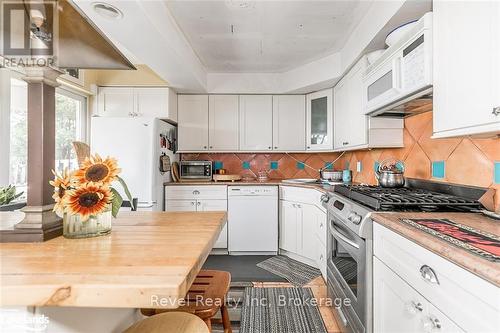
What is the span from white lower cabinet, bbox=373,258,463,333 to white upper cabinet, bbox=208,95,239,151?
8.40ft

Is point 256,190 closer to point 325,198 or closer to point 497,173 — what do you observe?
point 325,198

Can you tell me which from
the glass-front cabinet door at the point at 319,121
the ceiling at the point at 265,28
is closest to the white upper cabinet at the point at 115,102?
the ceiling at the point at 265,28

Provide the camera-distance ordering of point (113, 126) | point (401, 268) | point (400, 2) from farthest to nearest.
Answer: point (113, 126), point (400, 2), point (401, 268)

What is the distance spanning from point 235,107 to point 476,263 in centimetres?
316

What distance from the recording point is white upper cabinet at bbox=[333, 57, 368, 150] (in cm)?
230

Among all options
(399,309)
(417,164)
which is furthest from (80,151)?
(417,164)

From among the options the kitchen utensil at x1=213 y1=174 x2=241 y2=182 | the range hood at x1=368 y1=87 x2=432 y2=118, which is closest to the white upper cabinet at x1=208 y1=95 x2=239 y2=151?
the kitchen utensil at x1=213 y1=174 x2=241 y2=182

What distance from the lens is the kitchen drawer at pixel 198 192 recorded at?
3.23 metres

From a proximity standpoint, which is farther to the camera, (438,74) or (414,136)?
(414,136)

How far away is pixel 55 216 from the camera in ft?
2.86

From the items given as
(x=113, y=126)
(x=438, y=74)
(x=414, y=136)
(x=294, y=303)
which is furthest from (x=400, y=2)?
(x=113, y=126)

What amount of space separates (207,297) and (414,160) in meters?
1.80

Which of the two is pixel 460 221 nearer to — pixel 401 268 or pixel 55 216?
pixel 401 268

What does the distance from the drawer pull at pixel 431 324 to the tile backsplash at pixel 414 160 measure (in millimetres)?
806
